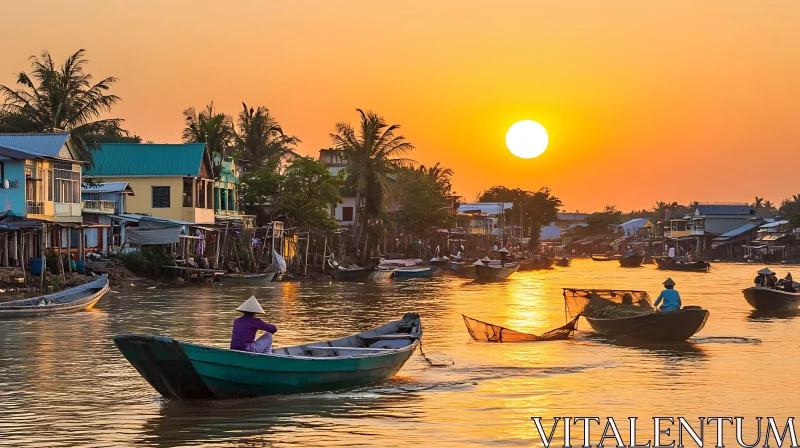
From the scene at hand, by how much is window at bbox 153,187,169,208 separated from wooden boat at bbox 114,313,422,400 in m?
36.0

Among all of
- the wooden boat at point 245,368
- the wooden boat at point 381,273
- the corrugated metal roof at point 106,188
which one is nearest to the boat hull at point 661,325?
the wooden boat at point 245,368

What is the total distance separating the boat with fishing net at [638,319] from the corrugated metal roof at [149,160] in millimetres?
30191

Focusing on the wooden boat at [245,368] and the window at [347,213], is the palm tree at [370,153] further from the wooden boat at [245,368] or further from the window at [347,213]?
the wooden boat at [245,368]

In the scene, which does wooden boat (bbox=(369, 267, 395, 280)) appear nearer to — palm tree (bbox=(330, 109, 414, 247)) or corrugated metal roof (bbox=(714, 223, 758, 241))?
palm tree (bbox=(330, 109, 414, 247))

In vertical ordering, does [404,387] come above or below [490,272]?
below

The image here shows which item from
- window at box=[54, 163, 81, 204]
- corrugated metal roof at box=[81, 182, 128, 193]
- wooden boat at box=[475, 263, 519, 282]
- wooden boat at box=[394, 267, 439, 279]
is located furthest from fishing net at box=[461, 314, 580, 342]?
wooden boat at box=[475, 263, 519, 282]

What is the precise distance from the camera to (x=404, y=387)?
17641mm

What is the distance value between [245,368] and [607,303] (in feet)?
46.6

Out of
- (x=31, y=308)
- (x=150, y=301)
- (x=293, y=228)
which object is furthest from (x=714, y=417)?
(x=293, y=228)

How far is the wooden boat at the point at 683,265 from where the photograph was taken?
254ft

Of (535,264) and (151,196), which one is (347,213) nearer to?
(535,264)

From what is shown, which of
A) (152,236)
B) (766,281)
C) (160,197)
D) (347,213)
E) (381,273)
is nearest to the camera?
(766,281)

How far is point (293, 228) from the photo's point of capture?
57.2 meters

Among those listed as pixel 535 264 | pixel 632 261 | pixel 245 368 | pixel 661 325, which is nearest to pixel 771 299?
pixel 661 325
